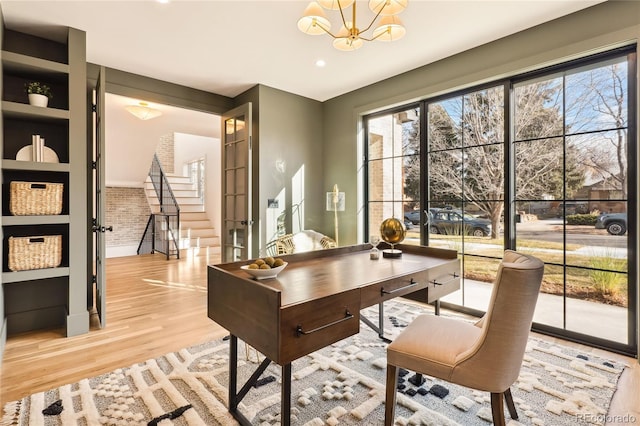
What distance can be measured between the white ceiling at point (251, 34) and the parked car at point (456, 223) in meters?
1.69

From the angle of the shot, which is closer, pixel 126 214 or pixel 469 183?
pixel 469 183

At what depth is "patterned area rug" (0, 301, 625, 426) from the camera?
171 centimetres

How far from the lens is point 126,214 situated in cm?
747

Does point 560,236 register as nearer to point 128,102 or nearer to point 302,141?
point 302,141

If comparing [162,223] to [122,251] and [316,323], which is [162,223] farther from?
[316,323]

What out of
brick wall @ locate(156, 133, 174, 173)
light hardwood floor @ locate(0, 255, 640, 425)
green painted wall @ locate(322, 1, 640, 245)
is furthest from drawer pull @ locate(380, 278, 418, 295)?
brick wall @ locate(156, 133, 174, 173)

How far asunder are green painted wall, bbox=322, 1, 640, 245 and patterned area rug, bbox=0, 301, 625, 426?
2.40m

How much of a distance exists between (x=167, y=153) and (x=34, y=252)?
7.98 meters

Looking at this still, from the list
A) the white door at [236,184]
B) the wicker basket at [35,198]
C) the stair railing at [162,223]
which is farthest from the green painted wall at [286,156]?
the stair railing at [162,223]

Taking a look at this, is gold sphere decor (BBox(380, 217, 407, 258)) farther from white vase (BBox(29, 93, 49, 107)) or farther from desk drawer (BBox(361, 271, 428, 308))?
white vase (BBox(29, 93, 49, 107))

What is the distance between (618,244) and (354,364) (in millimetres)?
2287

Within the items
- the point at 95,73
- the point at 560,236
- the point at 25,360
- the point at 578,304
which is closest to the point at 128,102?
the point at 95,73

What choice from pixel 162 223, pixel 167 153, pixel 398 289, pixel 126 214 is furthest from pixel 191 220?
pixel 398 289

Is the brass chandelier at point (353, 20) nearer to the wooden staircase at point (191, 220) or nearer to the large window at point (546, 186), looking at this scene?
the large window at point (546, 186)
